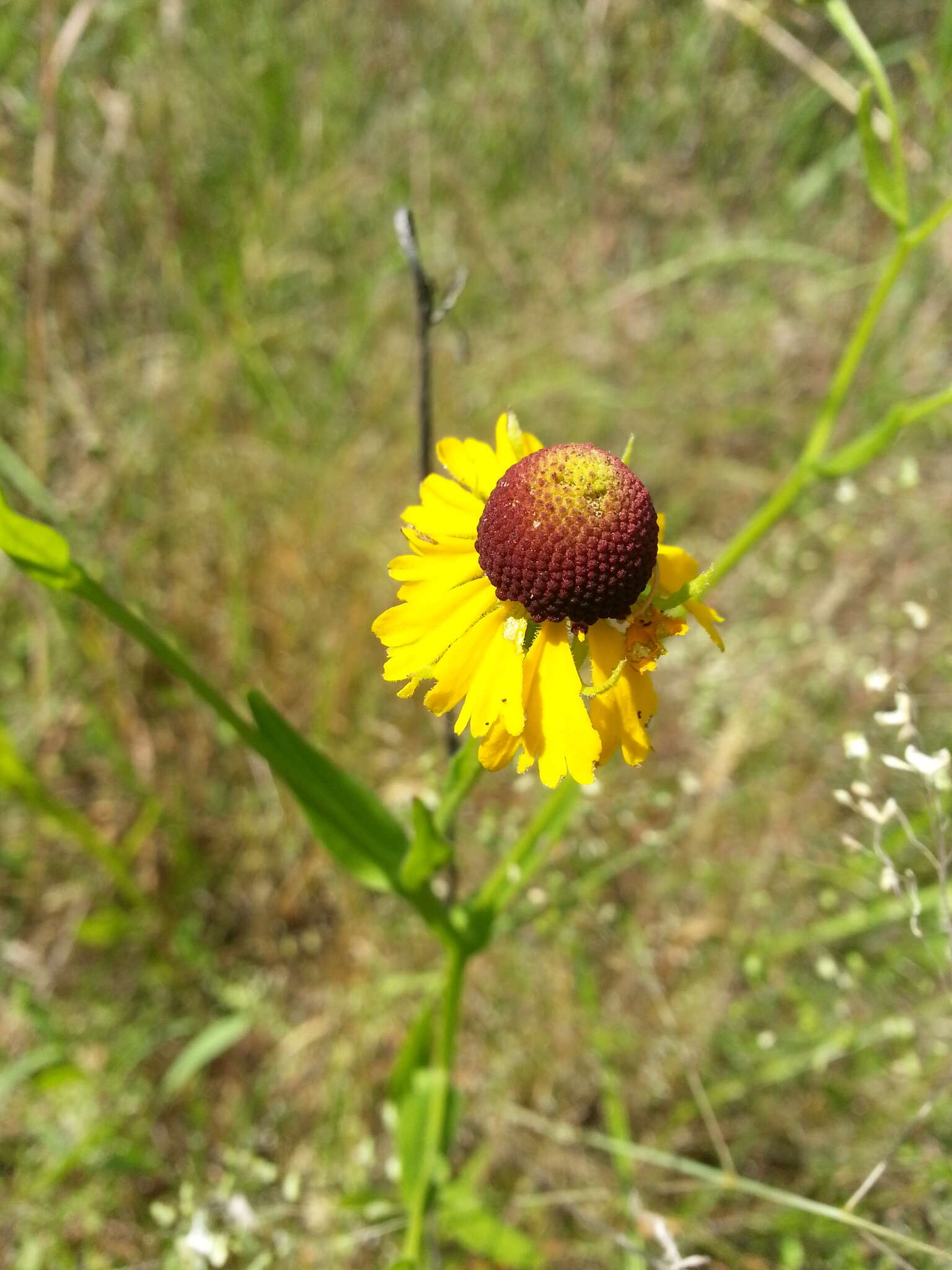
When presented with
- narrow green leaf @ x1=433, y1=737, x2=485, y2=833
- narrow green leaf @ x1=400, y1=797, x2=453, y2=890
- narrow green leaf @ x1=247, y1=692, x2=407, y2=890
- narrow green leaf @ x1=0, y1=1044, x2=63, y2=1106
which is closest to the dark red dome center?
narrow green leaf @ x1=433, y1=737, x2=485, y2=833

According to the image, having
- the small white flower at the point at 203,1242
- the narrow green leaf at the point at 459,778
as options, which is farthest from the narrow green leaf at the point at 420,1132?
the narrow green leaf at the point at 459,778

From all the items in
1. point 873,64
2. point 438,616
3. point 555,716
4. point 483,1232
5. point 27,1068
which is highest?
point 873,64

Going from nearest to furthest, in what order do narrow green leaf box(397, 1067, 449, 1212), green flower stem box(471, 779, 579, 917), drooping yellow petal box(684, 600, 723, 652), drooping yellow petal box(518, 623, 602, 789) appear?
drooping yellow petal box(518, 623, 602, 789), drooping yellow petal box(684, 600, 723, 652), green flower stem box(471, 779, 579, 917), narrow green leaf box(397, 1067, 449, 1212)

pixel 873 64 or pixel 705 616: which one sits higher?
pixel 873 64

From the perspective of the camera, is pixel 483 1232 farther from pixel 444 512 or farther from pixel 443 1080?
pixel 444 512

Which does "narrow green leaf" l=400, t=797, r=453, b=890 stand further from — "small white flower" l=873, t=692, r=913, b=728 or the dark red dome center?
"small white flower" l=873, t=692, r=913, b=728

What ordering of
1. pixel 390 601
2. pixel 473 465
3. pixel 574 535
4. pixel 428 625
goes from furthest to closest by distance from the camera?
pixel 390 601
pixel 473 465
pixel 428 625
pixel 574 535

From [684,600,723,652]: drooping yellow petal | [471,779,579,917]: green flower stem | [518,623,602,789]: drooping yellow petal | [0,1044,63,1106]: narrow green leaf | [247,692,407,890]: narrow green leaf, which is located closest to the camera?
[518,623,602,789]: drooping yellow petal

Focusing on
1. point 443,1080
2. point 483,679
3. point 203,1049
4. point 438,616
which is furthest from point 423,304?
point 203,1049
